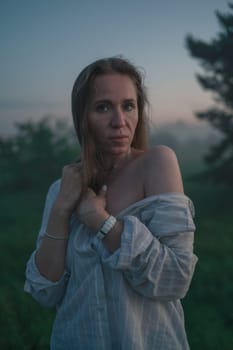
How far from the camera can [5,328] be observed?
8.70 ft

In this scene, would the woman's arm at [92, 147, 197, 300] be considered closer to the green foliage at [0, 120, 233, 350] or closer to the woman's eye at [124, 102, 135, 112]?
the woman's eye at [124, 102, 135, 112]

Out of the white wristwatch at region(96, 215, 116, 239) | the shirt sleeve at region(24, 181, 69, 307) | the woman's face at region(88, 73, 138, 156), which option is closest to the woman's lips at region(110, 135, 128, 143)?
the woman's face at region(88, 73, 138, 156)

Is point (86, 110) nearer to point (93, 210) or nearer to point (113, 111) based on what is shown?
point (113, 111)

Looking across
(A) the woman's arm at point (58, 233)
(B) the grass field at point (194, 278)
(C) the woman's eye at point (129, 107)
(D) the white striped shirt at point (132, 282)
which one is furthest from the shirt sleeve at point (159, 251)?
(B) the grass field at point (194, 278)

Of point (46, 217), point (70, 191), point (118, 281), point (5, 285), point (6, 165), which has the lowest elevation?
point (5, 285)

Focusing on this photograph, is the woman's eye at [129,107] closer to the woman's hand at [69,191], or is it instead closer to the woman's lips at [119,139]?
the woman's lips at [119,139]

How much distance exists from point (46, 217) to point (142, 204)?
1.28 ft

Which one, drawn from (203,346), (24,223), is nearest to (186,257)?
(203,346)

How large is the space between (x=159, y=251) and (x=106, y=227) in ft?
0.53

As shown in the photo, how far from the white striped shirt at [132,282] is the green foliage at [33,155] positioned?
3.92m

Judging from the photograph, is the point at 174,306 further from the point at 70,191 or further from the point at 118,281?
the point at 70,191

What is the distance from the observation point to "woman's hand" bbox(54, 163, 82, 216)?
4.14ft

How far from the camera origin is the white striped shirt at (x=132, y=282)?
107cm

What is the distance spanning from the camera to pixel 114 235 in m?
1.10
